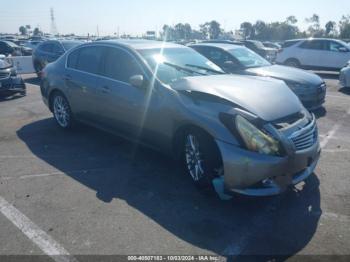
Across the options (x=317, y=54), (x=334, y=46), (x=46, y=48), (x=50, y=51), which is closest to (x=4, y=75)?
(x=50, y=51)

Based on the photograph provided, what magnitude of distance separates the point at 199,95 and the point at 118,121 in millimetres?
1594

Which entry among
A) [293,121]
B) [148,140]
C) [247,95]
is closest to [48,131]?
[148,140]

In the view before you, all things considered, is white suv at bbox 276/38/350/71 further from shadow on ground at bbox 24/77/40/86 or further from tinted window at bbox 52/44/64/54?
shadow on ground at bbox 24/77/40/86

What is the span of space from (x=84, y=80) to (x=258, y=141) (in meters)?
3.42

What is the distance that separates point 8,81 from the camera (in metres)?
9.65

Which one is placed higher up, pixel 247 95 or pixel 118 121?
pixel 247 95

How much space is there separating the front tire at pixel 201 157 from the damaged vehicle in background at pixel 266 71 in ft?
14.3

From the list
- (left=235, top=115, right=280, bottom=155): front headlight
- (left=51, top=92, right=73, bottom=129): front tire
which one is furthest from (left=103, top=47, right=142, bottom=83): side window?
(left=235, top=115, right=280, bottom=155): front headlight

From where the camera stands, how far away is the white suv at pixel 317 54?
15312 mm

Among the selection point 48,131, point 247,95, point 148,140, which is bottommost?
point 48,131

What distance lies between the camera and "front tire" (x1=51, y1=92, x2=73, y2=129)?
21.2 ft

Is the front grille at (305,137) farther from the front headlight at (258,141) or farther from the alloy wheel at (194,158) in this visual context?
the alloy wheel at (194,158)

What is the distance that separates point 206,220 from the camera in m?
3.56

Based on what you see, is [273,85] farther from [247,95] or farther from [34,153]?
[34,153]
